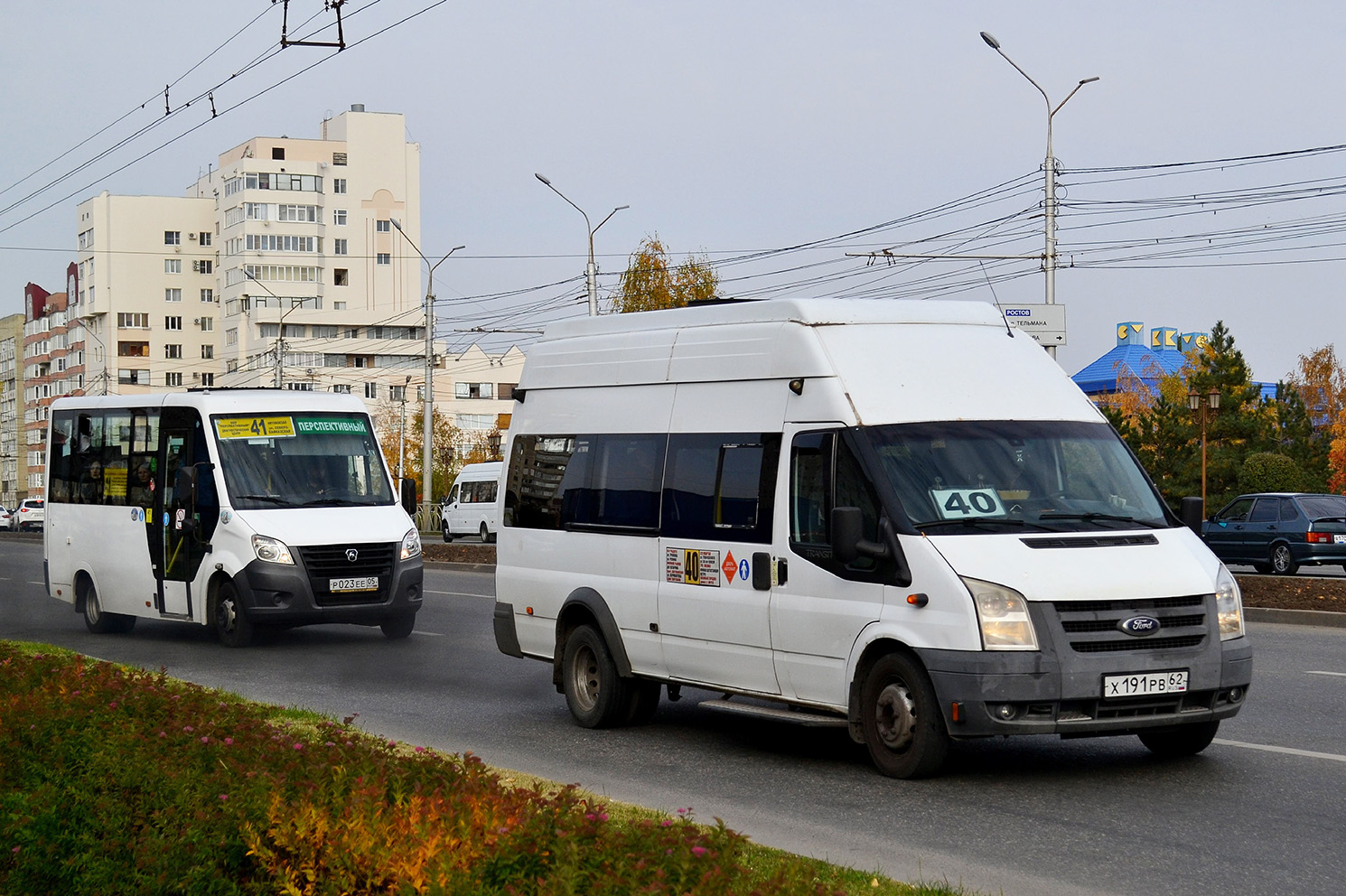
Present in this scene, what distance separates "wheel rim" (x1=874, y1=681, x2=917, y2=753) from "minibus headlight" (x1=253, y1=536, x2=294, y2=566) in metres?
9.98

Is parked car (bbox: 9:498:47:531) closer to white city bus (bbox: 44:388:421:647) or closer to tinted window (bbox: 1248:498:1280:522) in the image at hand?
tinted window (bbox: 1248:498:1280:522)

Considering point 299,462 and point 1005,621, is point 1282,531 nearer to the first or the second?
point 299,462

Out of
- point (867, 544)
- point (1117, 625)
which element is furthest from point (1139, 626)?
point (867, 544)

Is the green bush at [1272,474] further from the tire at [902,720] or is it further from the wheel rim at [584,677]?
the tire at [902,720]

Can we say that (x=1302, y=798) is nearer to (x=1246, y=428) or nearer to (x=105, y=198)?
(x=1246, y=428)

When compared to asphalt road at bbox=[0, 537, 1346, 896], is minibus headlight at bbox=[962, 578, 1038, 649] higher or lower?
higher

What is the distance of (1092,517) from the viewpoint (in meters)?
9.14

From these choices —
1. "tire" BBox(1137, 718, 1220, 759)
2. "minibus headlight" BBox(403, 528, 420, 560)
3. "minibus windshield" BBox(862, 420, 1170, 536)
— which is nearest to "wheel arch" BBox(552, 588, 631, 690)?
"minibus windshield" BBox(862, 420, 1170, 536)

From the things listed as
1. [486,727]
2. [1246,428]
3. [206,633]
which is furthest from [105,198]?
[486,727]

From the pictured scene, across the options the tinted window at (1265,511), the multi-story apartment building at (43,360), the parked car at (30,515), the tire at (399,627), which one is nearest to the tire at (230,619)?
the tire at (399,627)

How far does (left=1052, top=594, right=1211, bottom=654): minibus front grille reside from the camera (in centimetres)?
845

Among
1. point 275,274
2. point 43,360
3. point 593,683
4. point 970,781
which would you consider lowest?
point 970,781

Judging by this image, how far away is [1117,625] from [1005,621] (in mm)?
580

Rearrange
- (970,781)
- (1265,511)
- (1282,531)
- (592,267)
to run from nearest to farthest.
Result: 1. (970,781)
2. (1282,531)
3. (1265,511)
4. (592,267)
